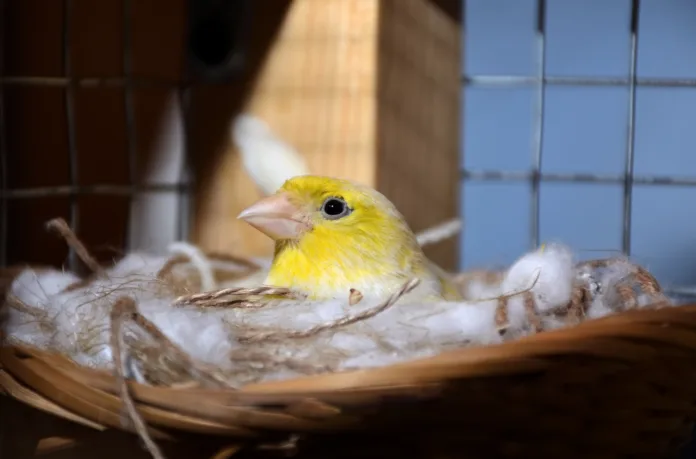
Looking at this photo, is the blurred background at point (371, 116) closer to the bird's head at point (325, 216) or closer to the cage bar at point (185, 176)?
the cage bar at point (185, 176)

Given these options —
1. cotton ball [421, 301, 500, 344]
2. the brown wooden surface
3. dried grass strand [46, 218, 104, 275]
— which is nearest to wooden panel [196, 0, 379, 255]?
the brown wooden surface

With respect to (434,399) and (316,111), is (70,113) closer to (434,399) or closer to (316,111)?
(316,111)

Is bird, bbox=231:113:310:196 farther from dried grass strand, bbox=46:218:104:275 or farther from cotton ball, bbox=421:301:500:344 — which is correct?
cotton ball, bbox=421:301:500:344

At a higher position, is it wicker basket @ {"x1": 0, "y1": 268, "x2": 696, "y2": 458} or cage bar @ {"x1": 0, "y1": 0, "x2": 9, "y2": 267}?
cage bar @ {"x1": 0, "y1": 0, "x2": 9, "y2": 267}

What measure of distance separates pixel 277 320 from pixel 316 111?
2.03 ft

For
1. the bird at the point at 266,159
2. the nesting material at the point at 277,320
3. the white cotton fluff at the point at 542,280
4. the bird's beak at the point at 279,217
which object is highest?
the bird at the point at 266,159

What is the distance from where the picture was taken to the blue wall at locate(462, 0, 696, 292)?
1457mm

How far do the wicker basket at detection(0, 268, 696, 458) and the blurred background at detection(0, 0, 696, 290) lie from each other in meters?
0.65

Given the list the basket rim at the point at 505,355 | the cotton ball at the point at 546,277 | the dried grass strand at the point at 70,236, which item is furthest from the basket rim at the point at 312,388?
the dried grass strand at the point at 70,236

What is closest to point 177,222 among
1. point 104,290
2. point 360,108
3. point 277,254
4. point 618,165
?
point 360,108

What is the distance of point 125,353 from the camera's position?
655 mm

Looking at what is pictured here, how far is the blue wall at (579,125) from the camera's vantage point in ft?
4.78

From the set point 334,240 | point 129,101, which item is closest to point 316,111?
point 129,101

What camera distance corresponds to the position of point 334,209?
970 mm
